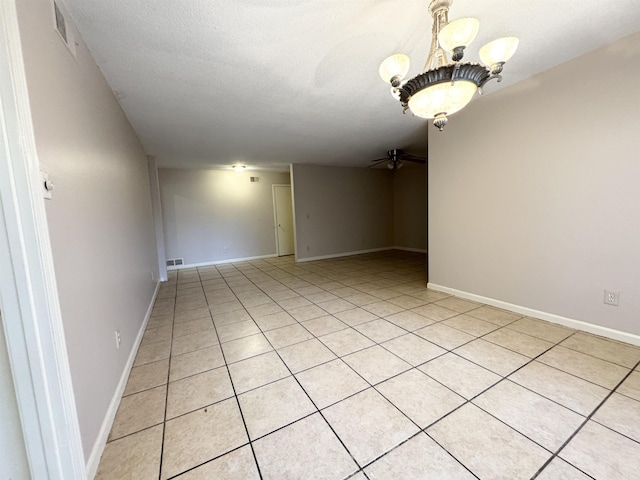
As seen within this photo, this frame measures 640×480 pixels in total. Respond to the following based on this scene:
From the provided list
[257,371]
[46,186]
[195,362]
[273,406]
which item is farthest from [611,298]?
[46,186]

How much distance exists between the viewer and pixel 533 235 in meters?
2.48

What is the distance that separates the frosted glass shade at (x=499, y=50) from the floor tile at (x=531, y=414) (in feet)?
6.26

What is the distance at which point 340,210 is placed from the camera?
263 inches

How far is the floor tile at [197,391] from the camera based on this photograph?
4.97 ft

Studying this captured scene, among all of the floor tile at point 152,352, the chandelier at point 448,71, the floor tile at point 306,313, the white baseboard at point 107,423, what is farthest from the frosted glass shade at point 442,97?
the floor tile at point 152,352

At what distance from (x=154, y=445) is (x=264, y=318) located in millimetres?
1578

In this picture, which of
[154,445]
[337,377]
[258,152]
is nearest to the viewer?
[154,445]

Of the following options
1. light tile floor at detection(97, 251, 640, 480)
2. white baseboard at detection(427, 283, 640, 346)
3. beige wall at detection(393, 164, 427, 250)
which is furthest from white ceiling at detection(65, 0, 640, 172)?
beige wall at detection(393, 164, 427, 250)

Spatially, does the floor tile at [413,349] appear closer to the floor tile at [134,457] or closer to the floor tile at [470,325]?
the floor tile at [470,325]

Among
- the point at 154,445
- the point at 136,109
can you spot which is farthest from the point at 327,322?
the point at 136,109

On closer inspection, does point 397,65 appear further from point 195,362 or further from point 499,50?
point 195,362

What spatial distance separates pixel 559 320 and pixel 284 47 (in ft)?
11.2

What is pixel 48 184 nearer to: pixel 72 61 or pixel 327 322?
pixel 72 61

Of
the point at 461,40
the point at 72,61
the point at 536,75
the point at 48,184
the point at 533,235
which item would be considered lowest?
the point at 533,235
